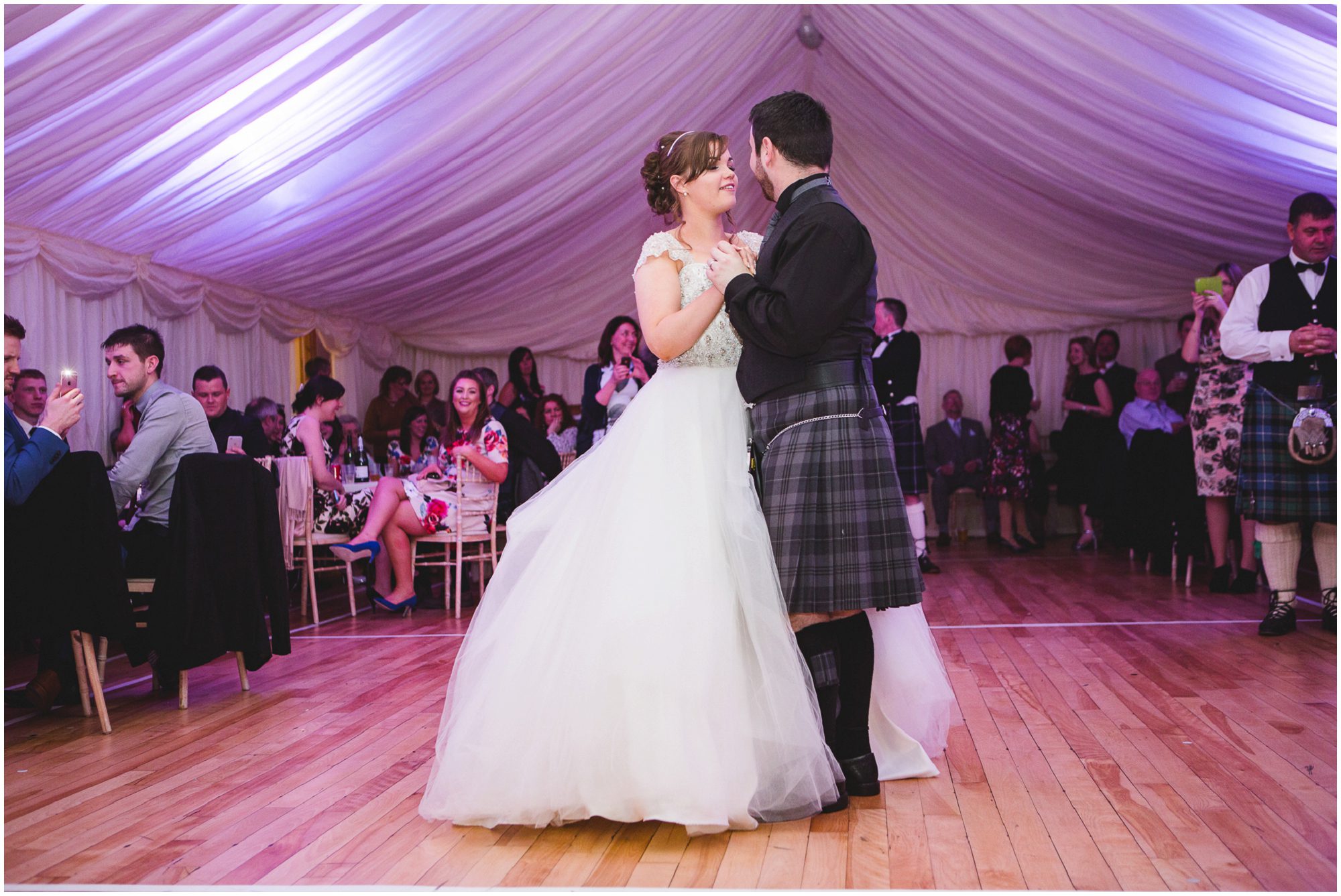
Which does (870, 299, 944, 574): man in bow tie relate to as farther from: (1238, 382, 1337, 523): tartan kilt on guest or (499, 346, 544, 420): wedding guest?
(499, 346, 544, 420): wedding guest

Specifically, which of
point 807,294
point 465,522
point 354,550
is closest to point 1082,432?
point 465,522

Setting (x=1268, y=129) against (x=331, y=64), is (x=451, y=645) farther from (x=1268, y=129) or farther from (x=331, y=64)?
(x=1268, y=129)

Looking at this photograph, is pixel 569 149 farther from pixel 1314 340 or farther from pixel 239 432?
pixel 1314 340

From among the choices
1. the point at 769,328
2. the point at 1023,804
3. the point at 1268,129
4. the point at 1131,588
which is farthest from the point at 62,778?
the point at 1268,129

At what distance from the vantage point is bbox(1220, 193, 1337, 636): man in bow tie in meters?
4.05

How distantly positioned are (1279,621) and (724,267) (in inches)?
122

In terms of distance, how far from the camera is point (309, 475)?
5.64m

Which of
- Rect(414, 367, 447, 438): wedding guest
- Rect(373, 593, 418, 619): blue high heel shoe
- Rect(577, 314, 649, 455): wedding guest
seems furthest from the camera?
Rect(414, 367, 447, 438): wedding guest

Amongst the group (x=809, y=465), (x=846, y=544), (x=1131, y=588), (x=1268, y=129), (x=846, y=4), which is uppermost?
(x=846, y=4)

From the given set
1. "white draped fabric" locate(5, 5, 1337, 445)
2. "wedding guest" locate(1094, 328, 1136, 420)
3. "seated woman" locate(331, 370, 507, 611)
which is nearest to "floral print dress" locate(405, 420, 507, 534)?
"seated woman" locate(331, 370, 507, 611)

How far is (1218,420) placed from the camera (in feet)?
17.6

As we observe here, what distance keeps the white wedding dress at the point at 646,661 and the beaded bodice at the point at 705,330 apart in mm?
11

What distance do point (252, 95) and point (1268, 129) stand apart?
15.2ft

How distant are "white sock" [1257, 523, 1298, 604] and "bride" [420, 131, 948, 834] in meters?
2.83
